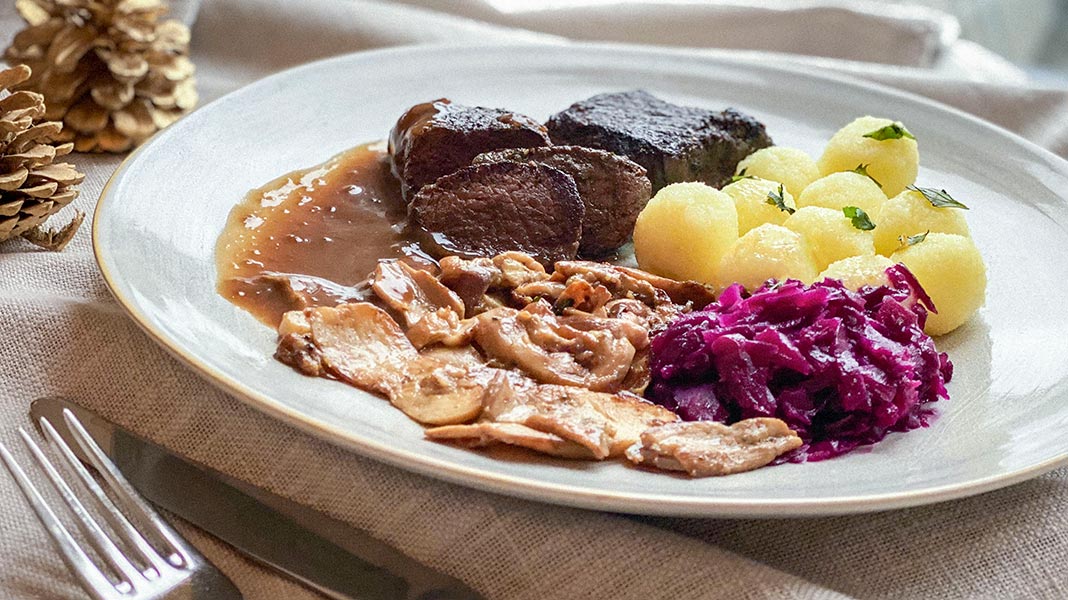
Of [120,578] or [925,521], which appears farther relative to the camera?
[925,521]

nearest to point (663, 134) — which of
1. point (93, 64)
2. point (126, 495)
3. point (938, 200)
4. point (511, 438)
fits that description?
point (938, 200)

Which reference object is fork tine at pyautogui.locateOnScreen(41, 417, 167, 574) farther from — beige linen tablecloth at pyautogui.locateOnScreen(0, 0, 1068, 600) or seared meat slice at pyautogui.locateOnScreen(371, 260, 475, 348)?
seared meat slice at pyautogui.locateOnScreen(371, 260, 475, 348)

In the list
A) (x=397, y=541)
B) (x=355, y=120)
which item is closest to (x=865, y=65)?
(x=355, y=120)

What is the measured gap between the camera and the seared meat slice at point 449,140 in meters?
3.99

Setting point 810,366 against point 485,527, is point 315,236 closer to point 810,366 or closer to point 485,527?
point 485,527

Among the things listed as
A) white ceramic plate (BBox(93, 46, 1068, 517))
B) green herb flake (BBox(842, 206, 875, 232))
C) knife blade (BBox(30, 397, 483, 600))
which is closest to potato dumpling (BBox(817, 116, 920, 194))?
white ceramic plate (BBox(93, 46, 1068, 517))

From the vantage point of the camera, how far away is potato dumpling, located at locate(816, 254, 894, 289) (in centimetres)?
317

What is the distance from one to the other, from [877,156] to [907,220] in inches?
19.8

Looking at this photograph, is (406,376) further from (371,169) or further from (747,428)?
(371,169)

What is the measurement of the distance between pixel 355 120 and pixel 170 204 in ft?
4.04

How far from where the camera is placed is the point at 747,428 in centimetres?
260

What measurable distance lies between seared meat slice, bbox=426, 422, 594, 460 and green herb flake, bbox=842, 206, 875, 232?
1.41m

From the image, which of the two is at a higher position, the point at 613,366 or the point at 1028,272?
the point at 1028,272

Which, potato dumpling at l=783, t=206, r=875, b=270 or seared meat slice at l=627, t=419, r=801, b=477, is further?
potato dumpling at l=783, t=206, r=875, b=270
